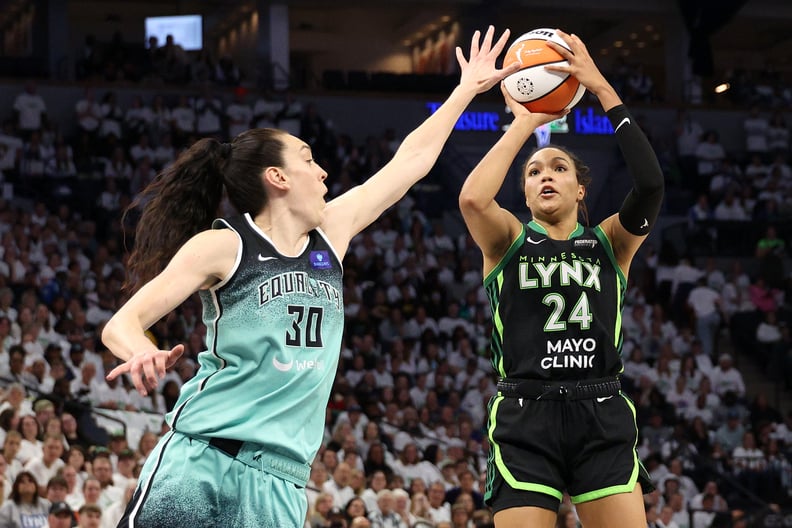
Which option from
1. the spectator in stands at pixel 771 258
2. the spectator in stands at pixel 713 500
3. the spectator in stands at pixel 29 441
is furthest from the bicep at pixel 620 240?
the spectator in stands at pixel 771 258

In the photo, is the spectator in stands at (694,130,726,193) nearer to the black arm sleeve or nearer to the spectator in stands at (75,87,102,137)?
the spectator in stands at (75,87,102,137)

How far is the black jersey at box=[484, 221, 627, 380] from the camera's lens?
16.5ft

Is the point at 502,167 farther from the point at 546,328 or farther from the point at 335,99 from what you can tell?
the point at 335,99

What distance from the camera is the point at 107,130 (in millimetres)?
19406

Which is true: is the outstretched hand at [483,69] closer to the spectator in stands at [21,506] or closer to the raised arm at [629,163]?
the raised arm at [629,163]

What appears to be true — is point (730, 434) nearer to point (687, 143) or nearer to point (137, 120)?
point (687, 143)

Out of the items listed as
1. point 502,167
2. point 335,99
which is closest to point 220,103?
point 335,99

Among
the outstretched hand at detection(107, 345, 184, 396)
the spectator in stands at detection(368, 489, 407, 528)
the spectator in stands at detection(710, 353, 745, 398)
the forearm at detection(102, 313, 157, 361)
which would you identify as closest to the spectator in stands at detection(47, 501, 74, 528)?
the spectator in stands at detection(368, 489, 407, 528)

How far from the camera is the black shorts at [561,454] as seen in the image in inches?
194

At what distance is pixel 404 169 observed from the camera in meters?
4.36

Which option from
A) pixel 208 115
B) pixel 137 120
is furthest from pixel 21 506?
pixel 208 115

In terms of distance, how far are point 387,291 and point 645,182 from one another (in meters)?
13.0

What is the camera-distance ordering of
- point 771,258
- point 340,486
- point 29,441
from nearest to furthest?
point 29,441 < point 340,486 < point 771,258

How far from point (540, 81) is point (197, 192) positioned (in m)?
1.78
